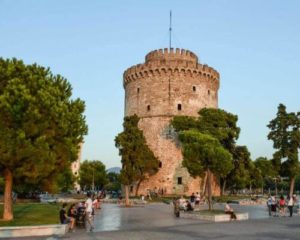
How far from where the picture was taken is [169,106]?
1908 inches

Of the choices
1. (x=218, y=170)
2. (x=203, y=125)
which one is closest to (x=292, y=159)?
(x=203, y=125)

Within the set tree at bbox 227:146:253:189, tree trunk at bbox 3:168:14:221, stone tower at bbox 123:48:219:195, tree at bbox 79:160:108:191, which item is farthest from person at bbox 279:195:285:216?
tree at bbox 79:160:108:191

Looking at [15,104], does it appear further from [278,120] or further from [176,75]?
[278,120]

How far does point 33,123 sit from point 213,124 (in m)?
30.6

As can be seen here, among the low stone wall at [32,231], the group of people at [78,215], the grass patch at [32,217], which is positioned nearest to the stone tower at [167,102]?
the grass patch at [32,217]

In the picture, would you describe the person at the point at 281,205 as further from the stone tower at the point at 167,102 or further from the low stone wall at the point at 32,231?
the stone tower at the point at 167,102

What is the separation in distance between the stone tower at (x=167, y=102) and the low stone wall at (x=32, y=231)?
1301 inches

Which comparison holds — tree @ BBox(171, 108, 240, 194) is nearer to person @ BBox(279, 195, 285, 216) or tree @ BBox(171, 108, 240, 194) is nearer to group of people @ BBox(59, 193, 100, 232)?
person @ BBox(279, 195, 285, 216)

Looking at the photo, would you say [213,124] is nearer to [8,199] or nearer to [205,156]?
[205,156]

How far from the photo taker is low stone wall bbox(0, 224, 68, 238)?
1379cm

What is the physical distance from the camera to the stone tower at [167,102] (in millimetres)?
47719

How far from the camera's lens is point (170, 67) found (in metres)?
49.1

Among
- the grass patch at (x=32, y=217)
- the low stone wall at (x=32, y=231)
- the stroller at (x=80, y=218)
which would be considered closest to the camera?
the low stone wall at (x=32, y=231)

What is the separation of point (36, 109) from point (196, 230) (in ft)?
27.2
